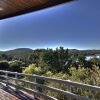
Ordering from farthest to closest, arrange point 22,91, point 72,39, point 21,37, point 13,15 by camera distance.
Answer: point 72,39 < point 21,37 < point 22,91 < point 13,15

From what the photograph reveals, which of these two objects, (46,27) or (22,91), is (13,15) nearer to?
(22,91)

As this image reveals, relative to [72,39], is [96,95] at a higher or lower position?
lower

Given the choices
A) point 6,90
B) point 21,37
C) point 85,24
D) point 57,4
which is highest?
point 85,24

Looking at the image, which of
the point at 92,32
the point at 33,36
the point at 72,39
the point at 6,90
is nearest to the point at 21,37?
the point at 33,36

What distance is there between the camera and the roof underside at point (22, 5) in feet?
21.9

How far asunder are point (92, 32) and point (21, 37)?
1780 centimetres

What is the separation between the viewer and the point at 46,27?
49062mm

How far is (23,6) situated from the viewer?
7.12 metres

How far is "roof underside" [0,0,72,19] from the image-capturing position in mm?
6684

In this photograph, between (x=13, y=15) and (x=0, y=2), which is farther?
(x=13, y=15)

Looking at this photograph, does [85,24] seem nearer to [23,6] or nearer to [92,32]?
[92,32]

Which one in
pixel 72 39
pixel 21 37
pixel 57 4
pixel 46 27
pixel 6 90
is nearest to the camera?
pixel 57 4

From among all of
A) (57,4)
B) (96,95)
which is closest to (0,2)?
(57,4)

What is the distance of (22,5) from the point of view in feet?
23.2
